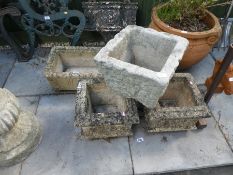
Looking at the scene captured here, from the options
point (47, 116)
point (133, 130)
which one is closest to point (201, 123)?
point (133, 130)

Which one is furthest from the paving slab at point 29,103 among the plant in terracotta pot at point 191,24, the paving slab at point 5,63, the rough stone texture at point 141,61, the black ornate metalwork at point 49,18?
the plant in terracotta pot at point 191,24

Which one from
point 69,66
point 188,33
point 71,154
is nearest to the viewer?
point 71,154

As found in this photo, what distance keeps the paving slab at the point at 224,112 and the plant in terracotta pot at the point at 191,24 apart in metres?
0.65

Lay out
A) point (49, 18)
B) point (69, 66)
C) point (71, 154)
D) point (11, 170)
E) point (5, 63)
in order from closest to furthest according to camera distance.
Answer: point (11, 170)
point (71, 154)
point (49, 18)
point (69, 66)
point (5, 63)

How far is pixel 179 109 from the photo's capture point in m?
2.54

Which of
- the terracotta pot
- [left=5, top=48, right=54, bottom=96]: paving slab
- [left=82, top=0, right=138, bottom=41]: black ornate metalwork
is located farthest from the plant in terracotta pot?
[left=5, top=48, right=54, bottom=96]: paving slab

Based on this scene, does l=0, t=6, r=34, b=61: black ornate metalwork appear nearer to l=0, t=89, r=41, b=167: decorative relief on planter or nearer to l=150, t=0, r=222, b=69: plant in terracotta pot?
l=0, t=89, r=41, b=167: decorative relief on planter

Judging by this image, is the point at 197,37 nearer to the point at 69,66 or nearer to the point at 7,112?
the point at 69,66

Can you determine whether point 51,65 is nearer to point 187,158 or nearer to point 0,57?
point 0,57

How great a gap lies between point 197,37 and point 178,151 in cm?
145

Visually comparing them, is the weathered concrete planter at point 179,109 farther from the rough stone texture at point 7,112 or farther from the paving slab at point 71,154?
the rough stone texture at point 7,112

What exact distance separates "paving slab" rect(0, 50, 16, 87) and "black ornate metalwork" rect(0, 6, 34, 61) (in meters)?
0.19

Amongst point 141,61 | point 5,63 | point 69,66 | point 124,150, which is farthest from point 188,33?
point 5,63

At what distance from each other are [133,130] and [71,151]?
0.78 metres
